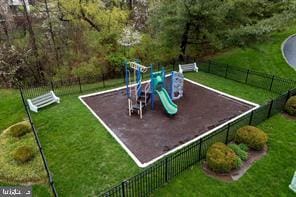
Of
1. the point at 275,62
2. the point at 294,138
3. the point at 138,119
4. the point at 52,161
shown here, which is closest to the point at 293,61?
the point at 275,62

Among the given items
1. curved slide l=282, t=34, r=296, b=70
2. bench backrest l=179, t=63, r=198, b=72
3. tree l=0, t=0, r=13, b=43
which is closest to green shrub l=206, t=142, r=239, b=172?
bench backrest l=179, t=63, r=198, b=72

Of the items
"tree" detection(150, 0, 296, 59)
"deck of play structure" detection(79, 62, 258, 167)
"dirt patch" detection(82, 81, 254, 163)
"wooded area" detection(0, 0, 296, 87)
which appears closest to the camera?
"deck of play structure" detection(79, 62, 258, 167)

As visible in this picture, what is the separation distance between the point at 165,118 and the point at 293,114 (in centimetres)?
640

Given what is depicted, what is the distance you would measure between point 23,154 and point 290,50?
22.5 m

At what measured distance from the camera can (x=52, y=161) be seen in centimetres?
915

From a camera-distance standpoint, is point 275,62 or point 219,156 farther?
point 275,62

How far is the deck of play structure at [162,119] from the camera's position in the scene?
32.5ft

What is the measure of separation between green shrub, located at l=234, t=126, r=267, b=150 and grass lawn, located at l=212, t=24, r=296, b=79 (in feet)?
31.9

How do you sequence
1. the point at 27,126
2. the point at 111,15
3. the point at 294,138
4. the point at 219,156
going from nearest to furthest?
the point at 219,156 → the point at 294,138 → the point at 27,126 → the point at 111,15

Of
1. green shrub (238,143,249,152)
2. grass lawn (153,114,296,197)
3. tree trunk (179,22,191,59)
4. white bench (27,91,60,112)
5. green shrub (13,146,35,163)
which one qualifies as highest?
tree trunk (179,22,191,59)

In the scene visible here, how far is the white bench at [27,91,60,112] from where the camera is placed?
13022 millimetres

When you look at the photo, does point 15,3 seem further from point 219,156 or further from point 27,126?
point 219,156

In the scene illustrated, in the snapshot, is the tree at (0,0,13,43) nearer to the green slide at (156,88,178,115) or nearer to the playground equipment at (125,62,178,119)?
the playground equipment at (125,62,178,119)

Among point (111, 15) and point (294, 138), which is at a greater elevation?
point (111, 15)
